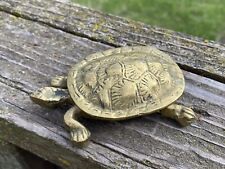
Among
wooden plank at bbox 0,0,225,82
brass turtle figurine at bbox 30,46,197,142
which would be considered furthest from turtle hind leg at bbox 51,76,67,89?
wooden plank at bbox 0,0,225,82

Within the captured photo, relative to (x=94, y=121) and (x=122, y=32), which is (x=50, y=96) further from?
(x=122, y=32)

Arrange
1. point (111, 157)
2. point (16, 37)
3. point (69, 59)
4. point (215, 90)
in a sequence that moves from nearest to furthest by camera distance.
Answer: point (111, 157), point (215, 90), point (69, 59), point (16, 37)

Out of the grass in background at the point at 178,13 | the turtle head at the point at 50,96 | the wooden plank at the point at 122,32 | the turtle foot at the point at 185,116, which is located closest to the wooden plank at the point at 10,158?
the turtle head at the point at 50,96

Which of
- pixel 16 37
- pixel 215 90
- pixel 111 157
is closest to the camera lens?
pixel 111 157

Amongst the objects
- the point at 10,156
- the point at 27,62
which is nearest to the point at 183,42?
the point at 27,62

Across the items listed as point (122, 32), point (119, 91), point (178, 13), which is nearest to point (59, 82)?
point (119, 91)

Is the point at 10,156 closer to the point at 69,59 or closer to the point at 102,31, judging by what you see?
the point at 69,59

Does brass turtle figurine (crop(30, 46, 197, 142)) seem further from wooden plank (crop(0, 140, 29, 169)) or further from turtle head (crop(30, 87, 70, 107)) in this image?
wooden plank (crop(0, 140, 29, 169))

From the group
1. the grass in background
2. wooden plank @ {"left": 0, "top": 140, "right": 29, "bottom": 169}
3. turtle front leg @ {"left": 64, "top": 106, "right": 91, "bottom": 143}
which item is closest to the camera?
turtle front leg @ {"left": 64, "top": 106, "right": 91, "bottom": 143}
